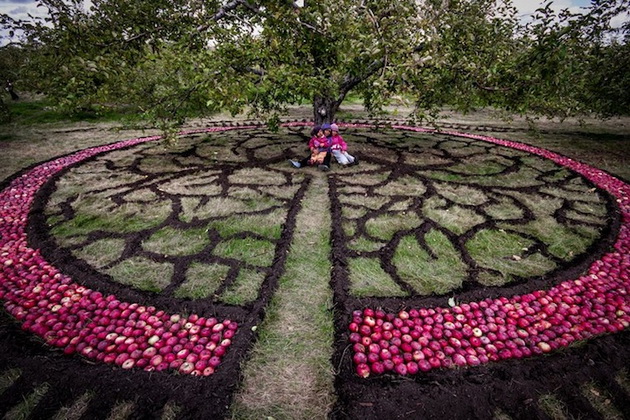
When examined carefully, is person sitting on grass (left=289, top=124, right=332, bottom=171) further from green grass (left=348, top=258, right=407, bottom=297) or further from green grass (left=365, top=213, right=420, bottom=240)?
green grass (left=348, top=258, right=407, bottom=297)

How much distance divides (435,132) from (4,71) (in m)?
18.6

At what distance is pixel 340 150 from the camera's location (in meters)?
7.93

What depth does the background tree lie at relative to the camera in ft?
15.5

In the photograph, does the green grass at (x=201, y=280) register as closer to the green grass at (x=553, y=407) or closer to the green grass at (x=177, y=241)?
the green grass at (x=177, y=241)

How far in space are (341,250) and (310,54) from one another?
514 cm

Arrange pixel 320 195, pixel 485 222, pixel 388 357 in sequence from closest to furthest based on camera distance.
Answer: pixel 388 357 < pixel 485 222 < pixel 320 195

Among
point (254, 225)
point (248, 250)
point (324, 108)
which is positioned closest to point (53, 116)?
point (324, 108)

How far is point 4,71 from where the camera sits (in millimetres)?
13930

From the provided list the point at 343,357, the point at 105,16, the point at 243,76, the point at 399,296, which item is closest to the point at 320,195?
the point at 243,76

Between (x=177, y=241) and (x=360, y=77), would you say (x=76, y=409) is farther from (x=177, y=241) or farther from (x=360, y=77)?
(x=360, y=77)

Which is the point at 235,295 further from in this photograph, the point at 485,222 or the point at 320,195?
the point at 485,222

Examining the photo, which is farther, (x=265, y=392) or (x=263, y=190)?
(x=263, y=190)

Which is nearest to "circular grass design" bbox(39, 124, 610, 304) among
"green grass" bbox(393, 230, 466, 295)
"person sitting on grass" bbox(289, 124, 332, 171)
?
"green grass" bbox(393, 230, 466, 295)

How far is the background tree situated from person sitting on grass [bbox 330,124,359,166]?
1.10 meters
